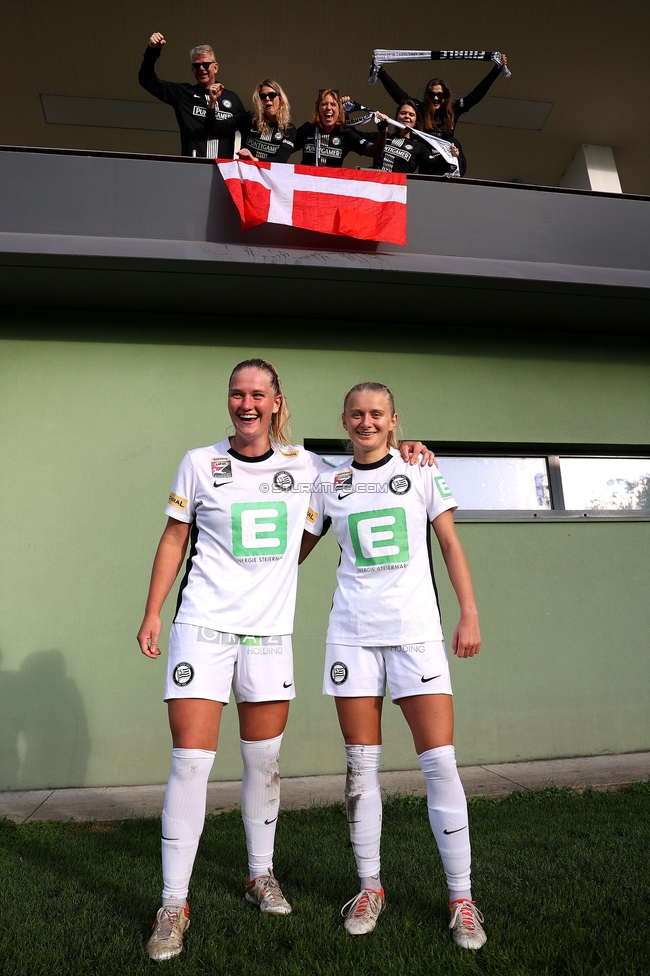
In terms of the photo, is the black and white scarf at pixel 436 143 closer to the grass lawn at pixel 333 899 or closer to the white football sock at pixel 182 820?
the grass lawn at pixel 333 899

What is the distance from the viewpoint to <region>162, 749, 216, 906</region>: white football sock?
232 cm

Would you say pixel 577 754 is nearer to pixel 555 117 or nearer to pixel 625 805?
pixel 625 805

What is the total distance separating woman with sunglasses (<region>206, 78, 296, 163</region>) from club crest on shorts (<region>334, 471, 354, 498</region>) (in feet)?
13.0

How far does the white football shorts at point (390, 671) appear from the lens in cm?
248

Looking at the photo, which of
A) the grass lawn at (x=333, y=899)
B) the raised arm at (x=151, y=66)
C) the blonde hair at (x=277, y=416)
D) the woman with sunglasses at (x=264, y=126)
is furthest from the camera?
the woman with sunglasses at (x=264, y=126)

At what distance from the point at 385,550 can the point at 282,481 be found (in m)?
0.50

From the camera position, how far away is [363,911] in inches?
94.6

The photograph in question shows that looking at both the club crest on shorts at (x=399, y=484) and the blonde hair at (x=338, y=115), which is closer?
the club crest on shorts at (x=399, y=484)

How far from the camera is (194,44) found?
27.4 feet

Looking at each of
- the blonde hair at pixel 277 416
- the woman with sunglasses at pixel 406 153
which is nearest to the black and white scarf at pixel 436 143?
the woman with sunglasses at pixel 406 153

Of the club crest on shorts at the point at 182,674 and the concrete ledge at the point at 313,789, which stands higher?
the club crest on shorts at the point at 182,674

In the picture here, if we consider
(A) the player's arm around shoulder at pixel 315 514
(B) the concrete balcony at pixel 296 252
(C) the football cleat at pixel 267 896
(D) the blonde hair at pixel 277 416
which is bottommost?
(C) the football cleat at pixel 267 896

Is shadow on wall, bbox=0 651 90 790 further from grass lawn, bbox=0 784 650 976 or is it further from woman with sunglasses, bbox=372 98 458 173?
woman with sunglasses, bbox=372 98 458 173

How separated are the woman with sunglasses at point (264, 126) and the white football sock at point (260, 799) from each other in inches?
188
